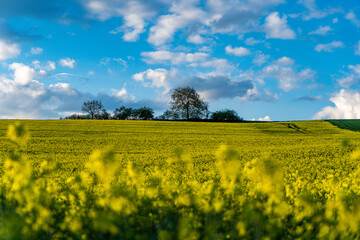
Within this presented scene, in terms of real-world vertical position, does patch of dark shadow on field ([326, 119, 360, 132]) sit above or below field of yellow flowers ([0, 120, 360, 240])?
above

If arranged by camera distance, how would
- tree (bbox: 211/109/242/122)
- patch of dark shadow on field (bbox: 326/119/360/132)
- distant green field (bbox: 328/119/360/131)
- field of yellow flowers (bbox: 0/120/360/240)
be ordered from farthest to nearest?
1. tree (bbox: 211/109/242/122)
2. distant green field (bbox: 328/119/360/131)
3. patch of dark shadow on field (bbox: 326/119/360/132)
4. field of yellow flowers (bbox: 0/120/360/240)

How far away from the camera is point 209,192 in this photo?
574cm

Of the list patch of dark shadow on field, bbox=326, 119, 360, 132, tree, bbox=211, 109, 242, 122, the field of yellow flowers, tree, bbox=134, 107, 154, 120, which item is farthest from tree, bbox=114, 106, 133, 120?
the field of yellow flowers

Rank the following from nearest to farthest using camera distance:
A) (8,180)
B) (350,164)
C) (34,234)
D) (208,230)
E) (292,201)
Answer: (208,230)
(34,234)
(292,201)
(8,180)
(350,164)

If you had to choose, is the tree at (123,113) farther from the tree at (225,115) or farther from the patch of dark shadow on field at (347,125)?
the patch of dark shadow on field at (347,125)

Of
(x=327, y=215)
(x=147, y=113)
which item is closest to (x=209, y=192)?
(x=327, y=215)

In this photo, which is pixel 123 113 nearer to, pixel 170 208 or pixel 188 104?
pixel 188 104

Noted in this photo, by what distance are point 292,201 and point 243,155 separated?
1096 centimetres

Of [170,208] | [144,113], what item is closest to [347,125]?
[144,113]

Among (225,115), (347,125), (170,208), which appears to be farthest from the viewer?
(225,115)

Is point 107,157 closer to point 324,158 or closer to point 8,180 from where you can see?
point 8,180

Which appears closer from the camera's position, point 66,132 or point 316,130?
point 66,132

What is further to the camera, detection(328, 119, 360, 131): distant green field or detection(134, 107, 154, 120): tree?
detection(134, 107, 154, 120): tree

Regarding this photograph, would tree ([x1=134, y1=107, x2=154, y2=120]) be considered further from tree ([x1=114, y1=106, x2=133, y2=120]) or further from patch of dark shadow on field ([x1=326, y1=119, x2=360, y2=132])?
patch of dark shadow on field ([x1=326, y1=119, x2=360, y2=132])
